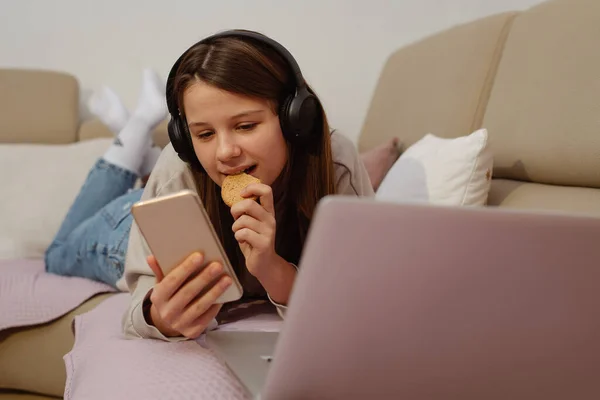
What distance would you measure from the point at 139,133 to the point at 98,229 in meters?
0.40

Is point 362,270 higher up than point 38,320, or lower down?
higher up

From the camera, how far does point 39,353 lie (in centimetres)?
135

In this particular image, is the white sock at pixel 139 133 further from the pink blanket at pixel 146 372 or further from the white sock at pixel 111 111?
the pink blanket at pixel 146 372

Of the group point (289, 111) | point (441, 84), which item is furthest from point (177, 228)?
point (441, 84)

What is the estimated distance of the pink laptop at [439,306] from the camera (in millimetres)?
417

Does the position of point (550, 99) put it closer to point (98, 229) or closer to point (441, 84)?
point (441, 84)

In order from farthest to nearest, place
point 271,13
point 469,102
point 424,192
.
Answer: point 271,13
point 469,102
point 424,192

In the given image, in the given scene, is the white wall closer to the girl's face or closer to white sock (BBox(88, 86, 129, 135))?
white sock (BBox(88, 86, 129, 135))

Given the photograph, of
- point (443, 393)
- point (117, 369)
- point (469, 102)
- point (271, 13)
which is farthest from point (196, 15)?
point (443, 393)

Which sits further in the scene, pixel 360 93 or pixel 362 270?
pixel 360 93

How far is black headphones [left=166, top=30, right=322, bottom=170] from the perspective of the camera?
2.87ft

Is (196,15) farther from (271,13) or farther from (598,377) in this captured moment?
(598,377)

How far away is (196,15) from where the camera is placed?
228 cm

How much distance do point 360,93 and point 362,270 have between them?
1.90 metres
